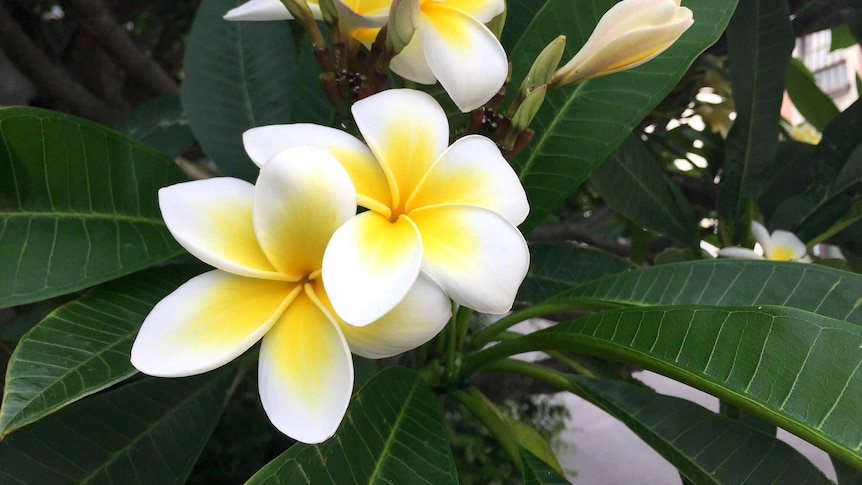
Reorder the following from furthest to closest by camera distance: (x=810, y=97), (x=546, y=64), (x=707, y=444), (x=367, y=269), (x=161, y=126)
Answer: (x=810, y=97)
(x=161, y=126)
(x=707, y=444)
(x=546, y=64)
(x=367, y=269)

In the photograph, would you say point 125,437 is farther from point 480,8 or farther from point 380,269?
point 480,8

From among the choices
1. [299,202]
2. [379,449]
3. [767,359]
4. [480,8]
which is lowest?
[379,449]

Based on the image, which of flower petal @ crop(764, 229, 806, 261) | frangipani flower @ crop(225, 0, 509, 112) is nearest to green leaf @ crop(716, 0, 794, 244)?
flower petal @ crop(764, 229, 806, 261)

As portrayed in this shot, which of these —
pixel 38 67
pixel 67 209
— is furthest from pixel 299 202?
pixel 38 67

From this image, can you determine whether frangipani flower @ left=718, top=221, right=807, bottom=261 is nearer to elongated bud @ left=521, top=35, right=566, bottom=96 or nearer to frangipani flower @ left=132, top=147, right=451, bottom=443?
elongated bud @ left=521, top=35, right=566, bottom=96

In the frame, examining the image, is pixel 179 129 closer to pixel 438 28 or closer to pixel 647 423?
pixel 438 28

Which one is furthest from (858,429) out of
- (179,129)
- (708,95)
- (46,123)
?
(708,95)
